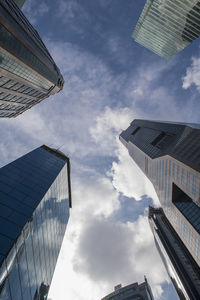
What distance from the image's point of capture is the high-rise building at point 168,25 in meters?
73.9

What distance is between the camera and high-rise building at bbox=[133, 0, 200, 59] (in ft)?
243

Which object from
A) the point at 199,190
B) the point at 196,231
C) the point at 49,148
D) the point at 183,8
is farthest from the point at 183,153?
the point at 183,8

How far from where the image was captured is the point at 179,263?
8312cm

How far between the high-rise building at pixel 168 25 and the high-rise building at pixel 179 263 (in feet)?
394

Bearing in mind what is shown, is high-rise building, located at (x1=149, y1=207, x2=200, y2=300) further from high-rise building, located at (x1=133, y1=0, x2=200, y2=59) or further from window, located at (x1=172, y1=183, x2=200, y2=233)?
high-rise building, located at (x1=133, y1=0, x2=200, y2=59)

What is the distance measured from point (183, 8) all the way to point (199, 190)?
84874 millimetres

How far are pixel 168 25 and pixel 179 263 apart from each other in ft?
433

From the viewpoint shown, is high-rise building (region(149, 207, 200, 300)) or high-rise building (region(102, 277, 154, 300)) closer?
high-rise building (region(149, 207, 200, 300))

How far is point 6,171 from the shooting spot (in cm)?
2156

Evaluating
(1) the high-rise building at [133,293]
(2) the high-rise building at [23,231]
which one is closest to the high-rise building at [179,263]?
(1) the high-rise building at [133,293]

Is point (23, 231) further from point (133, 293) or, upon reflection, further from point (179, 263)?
point (133, 293)

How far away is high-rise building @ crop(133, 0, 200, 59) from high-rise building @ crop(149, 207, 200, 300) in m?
120

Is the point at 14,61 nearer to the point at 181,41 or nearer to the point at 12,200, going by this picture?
the point at 12,200

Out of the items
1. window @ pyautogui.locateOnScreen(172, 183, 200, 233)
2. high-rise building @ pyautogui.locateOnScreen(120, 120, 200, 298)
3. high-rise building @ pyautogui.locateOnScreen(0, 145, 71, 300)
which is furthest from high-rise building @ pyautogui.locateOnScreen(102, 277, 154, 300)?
high-rise building @ pyautogui.locateOnScreen(0, 145, 71, 300)
